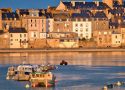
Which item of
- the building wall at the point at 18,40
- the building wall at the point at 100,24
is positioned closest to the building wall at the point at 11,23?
the building wall at the point at 18,40

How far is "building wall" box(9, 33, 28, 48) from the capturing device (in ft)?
396

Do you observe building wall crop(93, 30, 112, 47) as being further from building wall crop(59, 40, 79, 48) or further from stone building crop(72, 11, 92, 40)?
building wall crop(59, 40, 79, 48)

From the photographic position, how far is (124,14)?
5630 inches

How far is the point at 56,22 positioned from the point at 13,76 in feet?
228

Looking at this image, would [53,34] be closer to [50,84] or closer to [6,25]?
[6,25]

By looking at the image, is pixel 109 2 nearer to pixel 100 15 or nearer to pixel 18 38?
pixel 100 15

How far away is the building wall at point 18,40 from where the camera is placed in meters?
121

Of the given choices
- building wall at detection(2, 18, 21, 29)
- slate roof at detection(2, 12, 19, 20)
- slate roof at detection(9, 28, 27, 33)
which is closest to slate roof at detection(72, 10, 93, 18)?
building wall at detection(2, 18, 21, 29)

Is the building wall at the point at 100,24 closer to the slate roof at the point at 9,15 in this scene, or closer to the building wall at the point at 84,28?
the building wall at the point at 84,28

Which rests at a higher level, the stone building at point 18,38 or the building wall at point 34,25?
the building wall at point 34,25

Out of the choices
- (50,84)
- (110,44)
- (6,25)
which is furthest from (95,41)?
(50,84)

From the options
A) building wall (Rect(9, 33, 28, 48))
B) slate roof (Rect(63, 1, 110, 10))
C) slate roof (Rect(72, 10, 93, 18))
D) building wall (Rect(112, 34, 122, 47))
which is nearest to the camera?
building wall (Rect(9, 33, 28, 48))

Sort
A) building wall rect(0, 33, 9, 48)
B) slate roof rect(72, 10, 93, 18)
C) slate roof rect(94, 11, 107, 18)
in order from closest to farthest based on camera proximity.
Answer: building wall rect(0, 33, 9, 48)
slate roof rect(72, 10, 93, 18)
slate roof rect(94, 11, 107, 18)

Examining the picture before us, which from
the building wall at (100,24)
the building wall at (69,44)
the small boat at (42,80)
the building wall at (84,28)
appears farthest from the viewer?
the building wall at (100,24)
